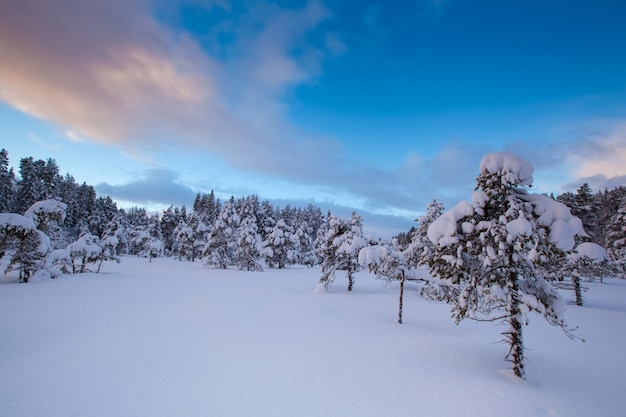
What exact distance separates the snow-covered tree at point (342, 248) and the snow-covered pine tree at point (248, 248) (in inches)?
774

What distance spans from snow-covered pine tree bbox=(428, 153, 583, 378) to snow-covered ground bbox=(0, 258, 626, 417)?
2.35 m

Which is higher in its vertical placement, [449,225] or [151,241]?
[449,225]

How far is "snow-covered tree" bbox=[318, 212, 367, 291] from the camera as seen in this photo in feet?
90.1

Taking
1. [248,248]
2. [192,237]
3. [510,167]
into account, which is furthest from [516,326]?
[192,237]

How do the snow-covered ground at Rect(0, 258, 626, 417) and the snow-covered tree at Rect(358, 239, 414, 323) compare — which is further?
the snow-covered tree at Rect(358, 239, 414, 323)

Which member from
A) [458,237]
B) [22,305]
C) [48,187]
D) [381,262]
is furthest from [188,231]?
[458,237]

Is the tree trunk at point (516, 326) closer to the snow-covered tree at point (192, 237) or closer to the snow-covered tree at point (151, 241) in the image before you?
the snow-covered tree at point (192, 237)

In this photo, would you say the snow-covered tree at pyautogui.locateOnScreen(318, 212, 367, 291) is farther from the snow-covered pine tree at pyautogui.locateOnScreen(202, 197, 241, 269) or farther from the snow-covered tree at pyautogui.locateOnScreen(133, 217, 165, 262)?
the snow-covered tree at pyautogui.locateOnScreen(133, 217, 165, 262)

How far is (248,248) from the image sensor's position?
47281 mm

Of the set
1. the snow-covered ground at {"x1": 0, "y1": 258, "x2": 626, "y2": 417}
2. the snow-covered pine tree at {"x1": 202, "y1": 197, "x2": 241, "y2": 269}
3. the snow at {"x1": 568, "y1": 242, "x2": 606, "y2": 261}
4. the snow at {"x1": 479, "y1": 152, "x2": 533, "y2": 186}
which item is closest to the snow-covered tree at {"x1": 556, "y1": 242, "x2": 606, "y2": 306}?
the snow at {"x1": 568, "y1": 242, "x2": 606, "y2": 261}

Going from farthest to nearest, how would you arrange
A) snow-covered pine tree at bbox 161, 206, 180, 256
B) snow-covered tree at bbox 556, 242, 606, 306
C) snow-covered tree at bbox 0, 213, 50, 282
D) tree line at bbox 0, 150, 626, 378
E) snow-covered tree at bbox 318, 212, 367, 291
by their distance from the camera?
1. snow-covered pine tree at bbox 161, 206, 180, 256
2. snow-covered tree at bbox 318, 212, 367, 291
3. snow-covered tree at bbox 556, 242, 606, 306
4. snow-covered tree at bbox 0, 213, 50, 282
5. tree line at bbox 0, 150, 626, 378

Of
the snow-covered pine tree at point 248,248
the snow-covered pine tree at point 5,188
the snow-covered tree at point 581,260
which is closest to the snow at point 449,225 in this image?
the snow-covered tree at point 581,260

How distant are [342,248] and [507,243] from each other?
64.2ft

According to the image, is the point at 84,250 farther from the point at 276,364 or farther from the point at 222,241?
the point at 276,364
